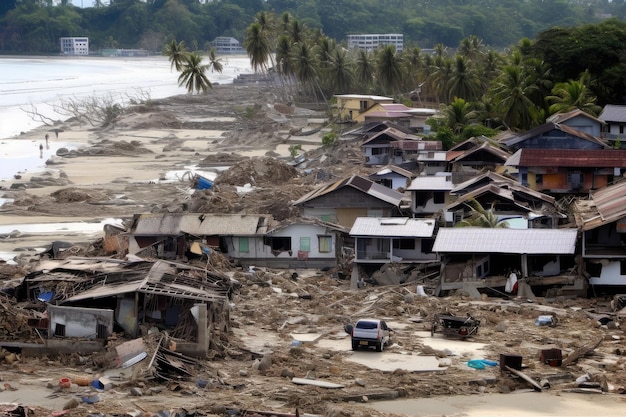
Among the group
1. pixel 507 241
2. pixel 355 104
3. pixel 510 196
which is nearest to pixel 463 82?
pixel 355 104

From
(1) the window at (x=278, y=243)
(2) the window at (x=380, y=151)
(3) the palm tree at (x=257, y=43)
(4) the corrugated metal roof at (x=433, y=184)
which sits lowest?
(1) the window at (x=278, y=243)

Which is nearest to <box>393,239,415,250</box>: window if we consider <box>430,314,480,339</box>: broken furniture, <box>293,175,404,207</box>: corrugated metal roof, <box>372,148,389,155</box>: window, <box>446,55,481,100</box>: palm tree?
<box>293,175,404,207</box>: corrugated metal roof

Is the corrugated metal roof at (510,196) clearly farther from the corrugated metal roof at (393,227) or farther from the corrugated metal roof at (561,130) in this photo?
the corrugated metal roof at (561,130)

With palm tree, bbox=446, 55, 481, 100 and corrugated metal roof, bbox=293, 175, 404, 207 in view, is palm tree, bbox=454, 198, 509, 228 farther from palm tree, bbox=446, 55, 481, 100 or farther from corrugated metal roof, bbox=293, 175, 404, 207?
Answer: palm tree, bbox=446, 55, 481, 100

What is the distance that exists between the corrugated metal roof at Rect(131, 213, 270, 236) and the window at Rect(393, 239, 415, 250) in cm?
445

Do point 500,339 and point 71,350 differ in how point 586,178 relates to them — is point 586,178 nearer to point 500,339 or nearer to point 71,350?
point 500,339

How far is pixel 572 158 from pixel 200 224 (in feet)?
50.5

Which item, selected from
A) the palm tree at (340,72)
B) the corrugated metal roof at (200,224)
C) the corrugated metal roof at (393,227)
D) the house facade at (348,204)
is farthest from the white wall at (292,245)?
the palm tree at (340,72)

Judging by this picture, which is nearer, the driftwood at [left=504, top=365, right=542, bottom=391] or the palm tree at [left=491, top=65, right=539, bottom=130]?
the driftwood at [left=504, top=365, right=542, bottom=391]

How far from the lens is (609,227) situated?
3138 centimetres

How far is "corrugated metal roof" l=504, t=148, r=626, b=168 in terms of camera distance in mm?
41812

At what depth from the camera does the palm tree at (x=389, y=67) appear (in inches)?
3780

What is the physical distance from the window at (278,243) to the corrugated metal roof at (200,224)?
41 centimetres

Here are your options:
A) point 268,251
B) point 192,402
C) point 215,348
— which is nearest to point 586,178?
point 268,251
